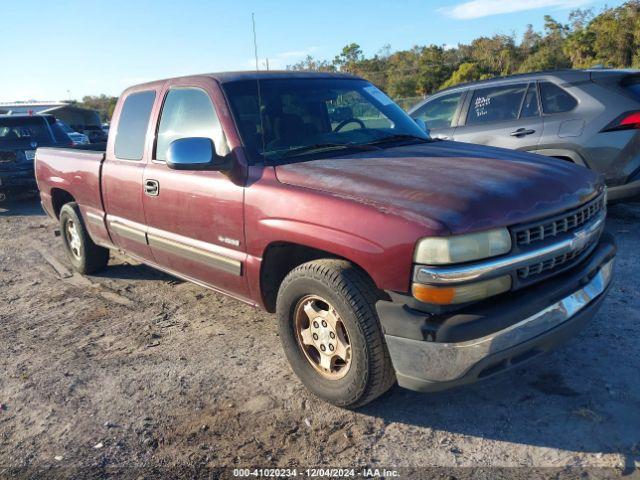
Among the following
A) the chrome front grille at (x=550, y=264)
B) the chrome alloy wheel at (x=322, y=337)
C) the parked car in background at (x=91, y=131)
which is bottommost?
the parked car in background at (x=91, y=131)

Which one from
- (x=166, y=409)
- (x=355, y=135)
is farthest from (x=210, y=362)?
(x=355, y=135)

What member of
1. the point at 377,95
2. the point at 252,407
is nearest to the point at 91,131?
the point at 377,95

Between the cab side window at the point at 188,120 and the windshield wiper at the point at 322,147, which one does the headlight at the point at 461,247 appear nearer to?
the windshield wiper at the point at 322,147

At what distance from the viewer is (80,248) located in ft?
18.6

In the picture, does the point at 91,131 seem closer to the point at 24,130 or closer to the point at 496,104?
the point at 24,130

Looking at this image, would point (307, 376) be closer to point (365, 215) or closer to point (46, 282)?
point (365, 215)

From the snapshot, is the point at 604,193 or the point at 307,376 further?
the point at 604,193

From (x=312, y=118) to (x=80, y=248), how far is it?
327cm

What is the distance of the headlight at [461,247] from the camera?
237 centimetres

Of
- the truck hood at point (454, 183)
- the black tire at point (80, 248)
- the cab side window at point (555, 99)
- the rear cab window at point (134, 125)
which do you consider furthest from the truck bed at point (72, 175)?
the cab side window at point (555, 99)

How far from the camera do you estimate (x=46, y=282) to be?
571cm

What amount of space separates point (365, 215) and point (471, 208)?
486 mm

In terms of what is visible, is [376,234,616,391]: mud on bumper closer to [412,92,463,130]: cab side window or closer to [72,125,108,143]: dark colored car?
[412,92,463,130]: cab side window

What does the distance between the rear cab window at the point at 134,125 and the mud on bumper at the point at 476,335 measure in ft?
8.92
